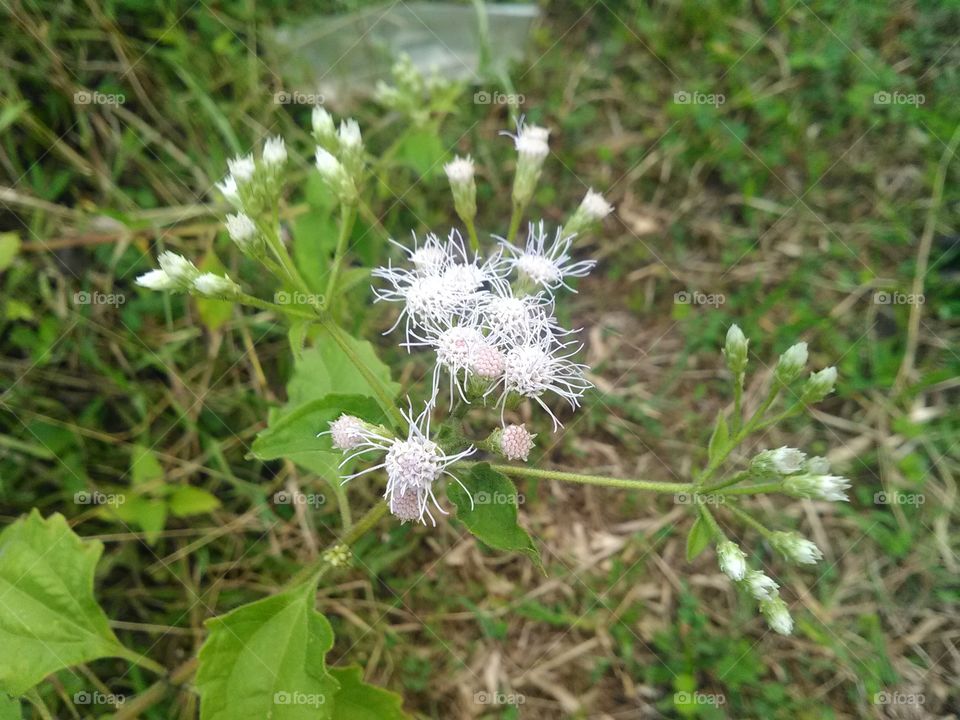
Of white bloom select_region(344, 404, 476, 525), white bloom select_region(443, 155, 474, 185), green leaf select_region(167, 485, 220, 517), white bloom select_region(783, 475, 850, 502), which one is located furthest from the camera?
green leaf select_region(167, 485, 220, 517)

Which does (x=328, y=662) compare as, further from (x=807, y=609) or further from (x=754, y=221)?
(x=754, y=221)

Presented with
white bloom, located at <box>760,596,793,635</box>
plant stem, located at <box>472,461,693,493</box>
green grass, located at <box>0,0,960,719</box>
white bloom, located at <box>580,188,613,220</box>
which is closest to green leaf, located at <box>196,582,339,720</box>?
plant stem, located at <box>472,461,693,493</box>

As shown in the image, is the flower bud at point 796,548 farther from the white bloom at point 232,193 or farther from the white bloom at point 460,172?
the white bloom at point 232,193

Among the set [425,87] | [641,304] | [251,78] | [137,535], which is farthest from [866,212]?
[137,535]

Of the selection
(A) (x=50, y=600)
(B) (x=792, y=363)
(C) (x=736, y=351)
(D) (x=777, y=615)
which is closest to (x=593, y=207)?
(C) (x=736, y=351)

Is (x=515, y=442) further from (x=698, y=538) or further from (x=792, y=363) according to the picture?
(x=792, y=363)

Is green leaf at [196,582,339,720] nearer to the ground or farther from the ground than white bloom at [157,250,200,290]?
nearer to the ground

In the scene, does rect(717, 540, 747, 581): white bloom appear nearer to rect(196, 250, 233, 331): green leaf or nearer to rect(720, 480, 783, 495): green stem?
rect(720, 480, 783, 495): green stem
